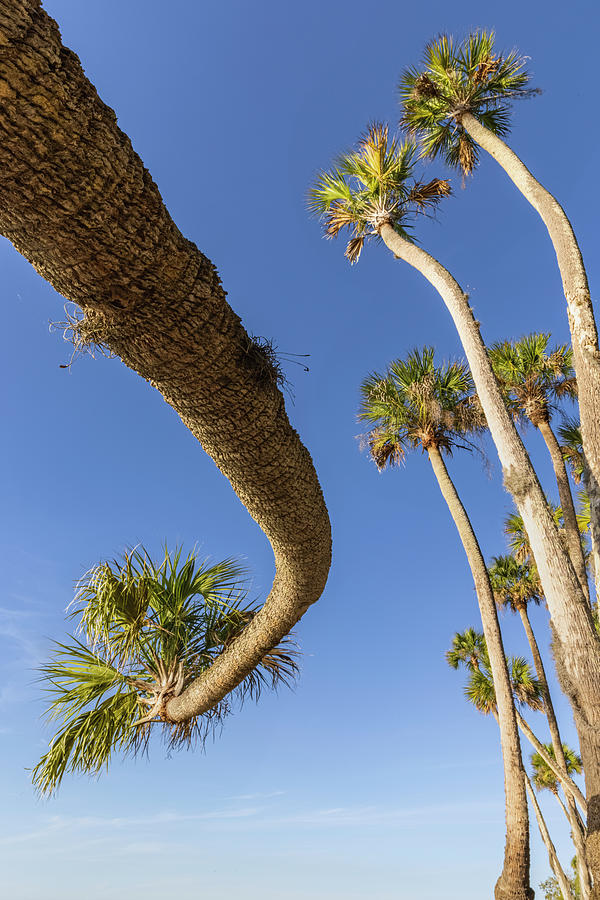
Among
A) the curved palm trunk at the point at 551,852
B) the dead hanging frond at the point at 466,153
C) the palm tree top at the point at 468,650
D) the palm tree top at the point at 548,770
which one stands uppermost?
the dead hanging frond at the point at 466,153

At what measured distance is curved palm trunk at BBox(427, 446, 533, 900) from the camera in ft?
22.5

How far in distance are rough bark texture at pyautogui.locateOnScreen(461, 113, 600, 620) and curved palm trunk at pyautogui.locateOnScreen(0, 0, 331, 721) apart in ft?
11.3

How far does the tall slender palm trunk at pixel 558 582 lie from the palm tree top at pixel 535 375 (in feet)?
22.0

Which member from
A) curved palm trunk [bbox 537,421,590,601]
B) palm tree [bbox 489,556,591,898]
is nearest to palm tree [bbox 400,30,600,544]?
curved palm trunk [bbox 537,421,590,601]

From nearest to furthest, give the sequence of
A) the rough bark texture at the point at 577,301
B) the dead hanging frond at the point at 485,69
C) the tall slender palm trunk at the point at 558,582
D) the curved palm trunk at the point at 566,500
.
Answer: the tall slender palm trunk at the point at 558,582 < the rough bark texture at the point at 577,301 < the dead hanging frond at the point at 485,69 < the curved palm trunk at the point at 566,500

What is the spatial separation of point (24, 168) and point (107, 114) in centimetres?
38

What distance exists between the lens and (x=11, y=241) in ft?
7.98

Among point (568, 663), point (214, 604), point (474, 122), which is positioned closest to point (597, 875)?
point (568, 663)

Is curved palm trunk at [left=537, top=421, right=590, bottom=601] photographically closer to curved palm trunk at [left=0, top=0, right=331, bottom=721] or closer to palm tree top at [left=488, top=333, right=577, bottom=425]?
palm tree top at [left=488, top=333, right=577, bottom=425]

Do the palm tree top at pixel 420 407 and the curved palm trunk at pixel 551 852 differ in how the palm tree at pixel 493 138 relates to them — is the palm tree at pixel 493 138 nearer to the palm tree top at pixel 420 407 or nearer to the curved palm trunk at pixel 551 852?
the palm tree top at pixel 420 407

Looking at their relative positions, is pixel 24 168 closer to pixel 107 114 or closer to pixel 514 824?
pixel 107 114

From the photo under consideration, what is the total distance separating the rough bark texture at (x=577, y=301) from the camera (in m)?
5.68

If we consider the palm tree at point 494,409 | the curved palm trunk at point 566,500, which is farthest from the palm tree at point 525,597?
the palm tree at point 494,409

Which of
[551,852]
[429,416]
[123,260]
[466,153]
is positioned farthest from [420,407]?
[551,852]
